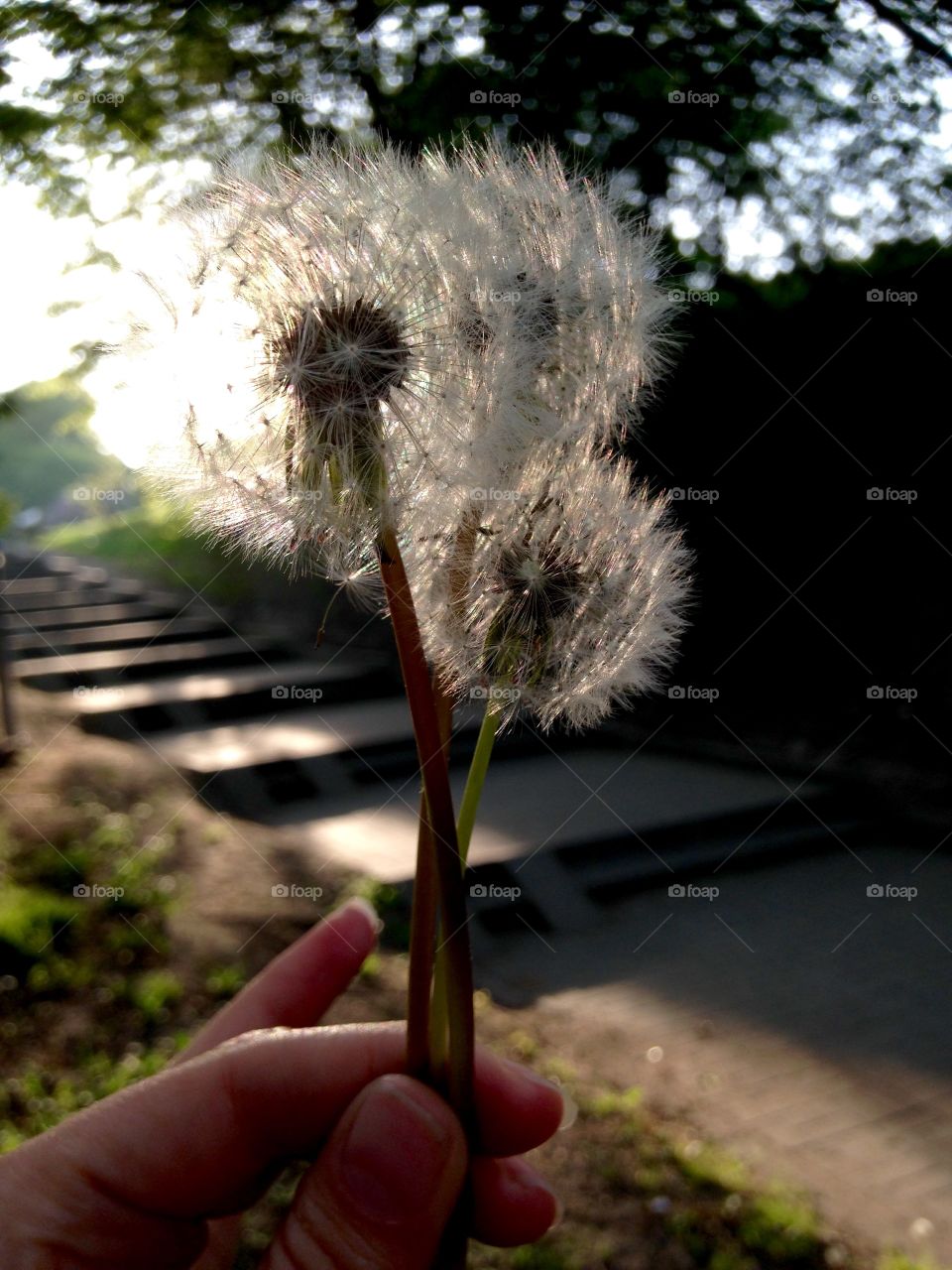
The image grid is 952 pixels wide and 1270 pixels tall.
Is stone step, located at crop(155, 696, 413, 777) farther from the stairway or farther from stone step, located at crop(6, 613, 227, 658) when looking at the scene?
stone step, located at crop(6, 613, 227, 658)

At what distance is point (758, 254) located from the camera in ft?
3.01

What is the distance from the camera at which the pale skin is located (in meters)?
0.42

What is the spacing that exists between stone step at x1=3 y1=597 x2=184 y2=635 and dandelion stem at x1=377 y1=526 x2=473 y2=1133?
0.95 m

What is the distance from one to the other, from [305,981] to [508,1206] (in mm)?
180

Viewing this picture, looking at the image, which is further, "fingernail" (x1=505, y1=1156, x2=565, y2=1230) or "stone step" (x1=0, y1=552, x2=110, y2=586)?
"stone step" (x1=0, y1=552, x2=110, y2=586)

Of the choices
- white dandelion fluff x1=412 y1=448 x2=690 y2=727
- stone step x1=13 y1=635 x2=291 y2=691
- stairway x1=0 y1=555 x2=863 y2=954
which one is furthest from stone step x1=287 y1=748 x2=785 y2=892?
white dandelion fluff x1=412 y1=448 x2=690 y2=727

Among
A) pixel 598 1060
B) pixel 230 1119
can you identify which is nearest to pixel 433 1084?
pixel 230 1119

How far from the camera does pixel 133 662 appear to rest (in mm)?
1242

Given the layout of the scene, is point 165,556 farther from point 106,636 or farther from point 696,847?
point 696,847

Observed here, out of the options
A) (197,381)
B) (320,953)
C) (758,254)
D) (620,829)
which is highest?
(197,381)

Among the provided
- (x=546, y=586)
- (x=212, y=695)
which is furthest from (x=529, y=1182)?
(x=212, y=695)

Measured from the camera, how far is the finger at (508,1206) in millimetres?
558

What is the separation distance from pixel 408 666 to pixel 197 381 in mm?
166

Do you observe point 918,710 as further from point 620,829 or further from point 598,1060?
point 598,1060
